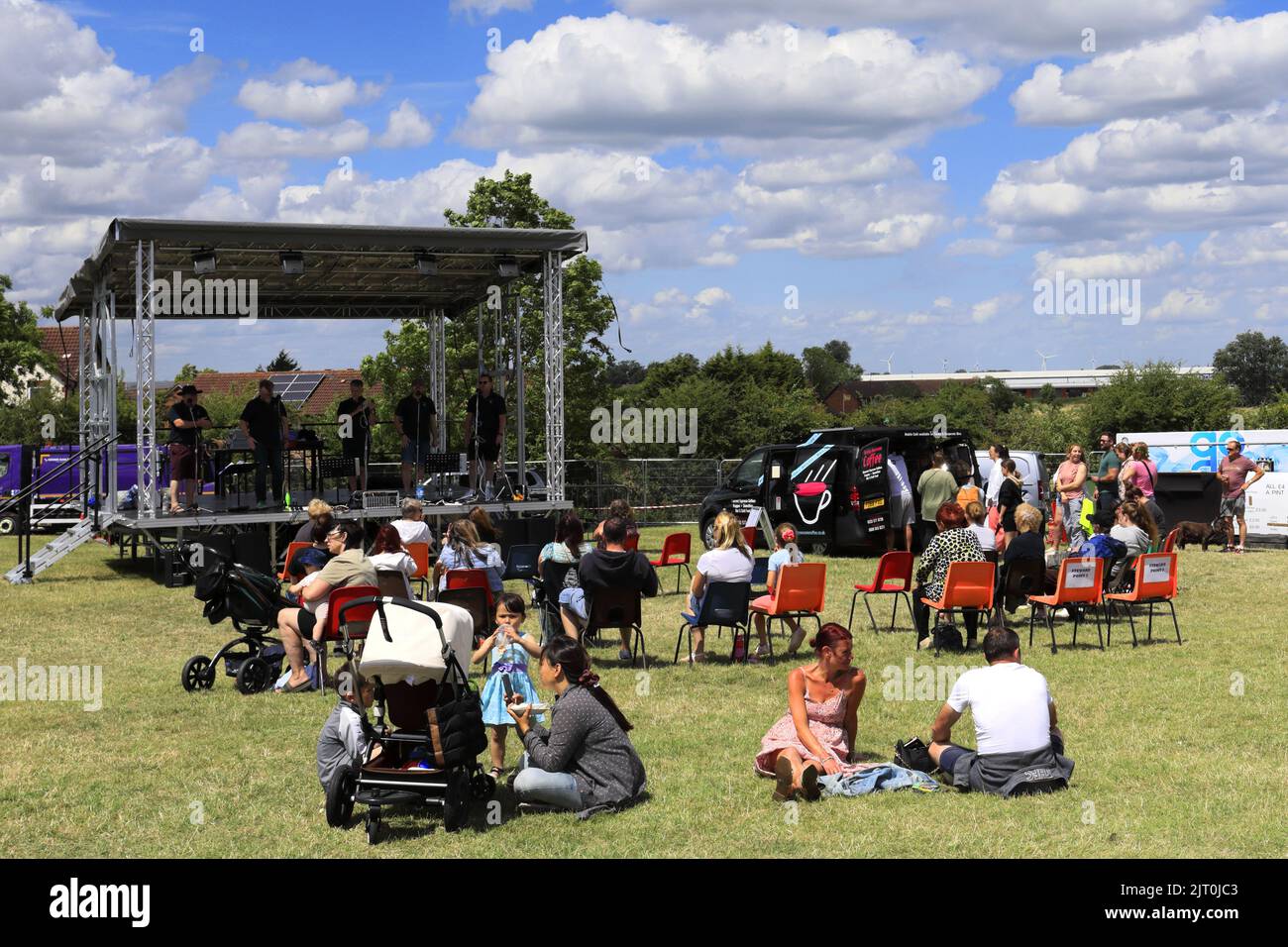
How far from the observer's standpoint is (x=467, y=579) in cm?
1095

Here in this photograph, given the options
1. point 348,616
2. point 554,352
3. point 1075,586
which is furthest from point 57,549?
point 1075,586

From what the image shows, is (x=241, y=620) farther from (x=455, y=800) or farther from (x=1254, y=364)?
(x=1254, y=364)

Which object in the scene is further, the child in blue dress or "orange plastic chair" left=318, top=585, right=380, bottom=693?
"orange plastic chair" left=318, top=585, right=380, bottom=693

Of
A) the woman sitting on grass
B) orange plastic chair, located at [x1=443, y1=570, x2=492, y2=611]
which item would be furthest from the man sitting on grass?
orange plastic chair, located at [x1=443, y1=570, x2=492, y2=611]

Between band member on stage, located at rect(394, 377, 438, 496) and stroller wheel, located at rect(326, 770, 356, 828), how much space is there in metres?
14.4

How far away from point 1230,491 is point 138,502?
1595 cm

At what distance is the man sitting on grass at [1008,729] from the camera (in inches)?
284

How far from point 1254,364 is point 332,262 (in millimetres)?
84266

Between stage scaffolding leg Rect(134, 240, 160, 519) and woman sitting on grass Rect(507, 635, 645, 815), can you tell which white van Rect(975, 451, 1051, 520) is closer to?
stage scaffolding leg Rect(134, 240, 160, 519)

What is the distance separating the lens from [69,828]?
6.92 m

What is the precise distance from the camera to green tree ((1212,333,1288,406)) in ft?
300

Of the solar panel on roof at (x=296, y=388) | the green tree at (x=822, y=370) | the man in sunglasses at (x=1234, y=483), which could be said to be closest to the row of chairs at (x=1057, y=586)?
the man in sunglasses at (x=1234, y=483)

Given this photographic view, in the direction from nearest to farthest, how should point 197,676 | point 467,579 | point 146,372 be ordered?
1. point 197,676
2. point 467,579
3. point 146,372

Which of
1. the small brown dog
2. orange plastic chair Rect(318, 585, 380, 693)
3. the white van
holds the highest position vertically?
the white van
